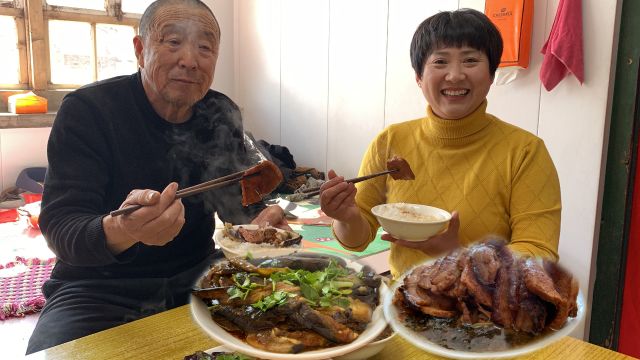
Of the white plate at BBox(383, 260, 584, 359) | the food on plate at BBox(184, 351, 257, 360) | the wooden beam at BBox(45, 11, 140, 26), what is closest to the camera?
the white plate at BBox(383, 260, 584, 359)

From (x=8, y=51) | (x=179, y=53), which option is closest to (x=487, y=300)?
(x=179, y=53)

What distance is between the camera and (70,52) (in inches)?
199

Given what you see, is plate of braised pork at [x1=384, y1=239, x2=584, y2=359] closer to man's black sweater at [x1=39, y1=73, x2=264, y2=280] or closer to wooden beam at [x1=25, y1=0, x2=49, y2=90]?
man's black sweater at [x1=39, y1=73, x2=264, y2=280]

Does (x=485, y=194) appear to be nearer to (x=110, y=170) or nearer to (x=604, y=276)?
(x=110, y=170)

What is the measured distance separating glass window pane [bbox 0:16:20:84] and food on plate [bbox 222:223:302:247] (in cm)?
405

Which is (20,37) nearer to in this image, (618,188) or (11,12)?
(11,12)

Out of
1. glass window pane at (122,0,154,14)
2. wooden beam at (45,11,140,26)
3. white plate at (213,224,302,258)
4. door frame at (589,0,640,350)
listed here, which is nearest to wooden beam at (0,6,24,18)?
wooden beam at (45,11,140,26)

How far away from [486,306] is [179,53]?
4.50 feet

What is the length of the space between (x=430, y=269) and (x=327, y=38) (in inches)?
159

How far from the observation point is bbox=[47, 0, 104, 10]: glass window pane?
4.89m

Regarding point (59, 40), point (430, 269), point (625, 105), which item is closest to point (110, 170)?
point (430, 269)

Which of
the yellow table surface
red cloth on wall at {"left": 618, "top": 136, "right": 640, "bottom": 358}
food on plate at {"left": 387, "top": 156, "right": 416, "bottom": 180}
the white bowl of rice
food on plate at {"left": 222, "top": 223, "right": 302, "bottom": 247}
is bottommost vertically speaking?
red cloth on wall at {"left": 618, "top": 136, "right": 640, "bottom": 358}

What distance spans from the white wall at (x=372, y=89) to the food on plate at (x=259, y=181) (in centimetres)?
107

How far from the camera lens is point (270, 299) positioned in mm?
999
